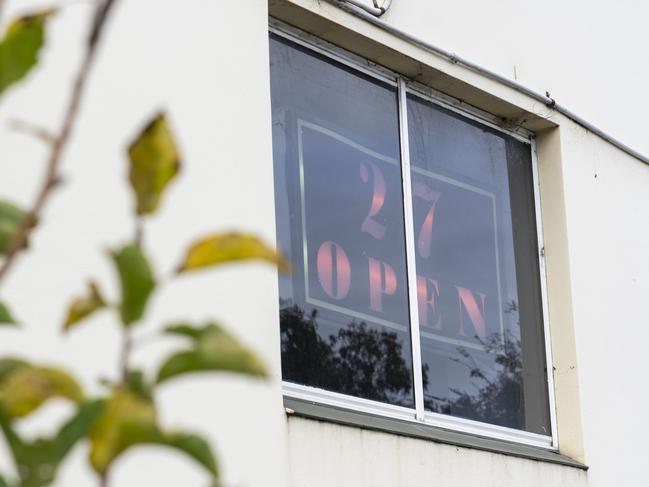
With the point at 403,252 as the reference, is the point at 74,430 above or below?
below

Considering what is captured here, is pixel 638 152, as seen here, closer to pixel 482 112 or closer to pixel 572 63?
pixel 572 63

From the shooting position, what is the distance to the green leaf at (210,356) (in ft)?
3.81

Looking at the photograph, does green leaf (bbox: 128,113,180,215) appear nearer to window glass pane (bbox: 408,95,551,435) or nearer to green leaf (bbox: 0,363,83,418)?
green leaf (bbox: 0,363,83,418)

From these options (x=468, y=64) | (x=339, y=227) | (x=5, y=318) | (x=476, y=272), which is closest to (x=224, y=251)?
(x=5, y=318)

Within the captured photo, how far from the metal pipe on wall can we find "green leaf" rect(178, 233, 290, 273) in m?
3.92

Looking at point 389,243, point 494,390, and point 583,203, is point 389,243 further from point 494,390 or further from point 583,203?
point 583,203

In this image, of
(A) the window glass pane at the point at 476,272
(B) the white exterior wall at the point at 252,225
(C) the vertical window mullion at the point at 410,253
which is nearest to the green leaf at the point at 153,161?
(B) the white exterior wall at the point at 252,225

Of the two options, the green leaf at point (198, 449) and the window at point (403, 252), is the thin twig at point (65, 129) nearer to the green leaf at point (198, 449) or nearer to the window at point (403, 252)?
the green leaf at point (198, 449)

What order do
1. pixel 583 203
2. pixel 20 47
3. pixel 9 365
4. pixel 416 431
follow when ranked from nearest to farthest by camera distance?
1. pixel 20 47
2. pixel 9 365
3. pixel 416 431
4. pixel 583 203

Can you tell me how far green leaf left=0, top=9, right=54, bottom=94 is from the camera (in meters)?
1.19

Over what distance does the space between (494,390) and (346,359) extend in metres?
0.98

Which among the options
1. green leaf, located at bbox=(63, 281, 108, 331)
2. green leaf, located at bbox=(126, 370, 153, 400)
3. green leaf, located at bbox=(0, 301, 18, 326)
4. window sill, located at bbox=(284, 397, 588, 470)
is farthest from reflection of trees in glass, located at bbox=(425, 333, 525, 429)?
green leaf, located at bbox=(126, 370, 153, 400)

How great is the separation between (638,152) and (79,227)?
11.5 ft

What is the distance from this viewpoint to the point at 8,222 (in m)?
1.29
